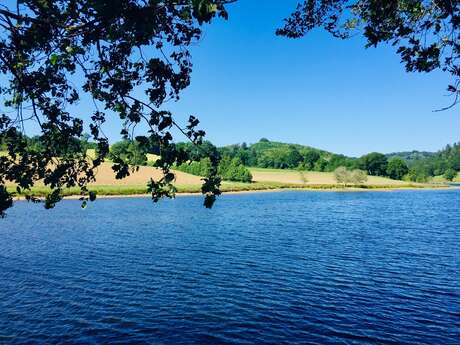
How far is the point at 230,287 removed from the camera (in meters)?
26.0

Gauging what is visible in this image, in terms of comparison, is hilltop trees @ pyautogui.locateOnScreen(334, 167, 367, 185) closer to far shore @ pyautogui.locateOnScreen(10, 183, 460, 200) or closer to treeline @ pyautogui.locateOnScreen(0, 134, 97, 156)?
far shore @ pyautogui.locateOnScreen(10, 183, 460, 200)

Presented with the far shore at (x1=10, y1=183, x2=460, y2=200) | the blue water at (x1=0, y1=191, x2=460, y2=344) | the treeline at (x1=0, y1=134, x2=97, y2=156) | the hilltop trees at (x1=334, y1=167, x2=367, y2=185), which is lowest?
the blue water at (x1=0, y1=191, x2=460, y2=344)

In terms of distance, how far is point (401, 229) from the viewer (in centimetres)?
5178

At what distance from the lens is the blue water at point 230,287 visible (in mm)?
19141

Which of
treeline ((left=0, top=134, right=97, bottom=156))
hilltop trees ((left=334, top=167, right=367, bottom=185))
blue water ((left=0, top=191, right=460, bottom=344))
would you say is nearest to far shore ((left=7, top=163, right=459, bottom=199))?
hilltop trees ((left=334, top=167, right=367, bottom=185))

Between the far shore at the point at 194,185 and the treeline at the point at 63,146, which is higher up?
the treeline at the point at 63,146

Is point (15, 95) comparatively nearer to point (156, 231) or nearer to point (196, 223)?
point (156, 231)

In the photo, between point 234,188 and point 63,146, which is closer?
point 63,146

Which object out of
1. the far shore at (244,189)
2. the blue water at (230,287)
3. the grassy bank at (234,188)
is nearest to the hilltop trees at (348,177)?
the grassy bank at (234,188)

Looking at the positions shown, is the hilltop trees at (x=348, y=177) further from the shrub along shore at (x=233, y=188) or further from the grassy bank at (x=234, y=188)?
the grassy bank at (x=234, y=188)

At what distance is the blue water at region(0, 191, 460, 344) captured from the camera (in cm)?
1914

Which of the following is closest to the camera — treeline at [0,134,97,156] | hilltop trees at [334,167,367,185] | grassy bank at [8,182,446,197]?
treeline at [0,134,97,156]

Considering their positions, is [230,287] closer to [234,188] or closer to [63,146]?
[63,146]

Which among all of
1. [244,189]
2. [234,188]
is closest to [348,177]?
[244,189]
